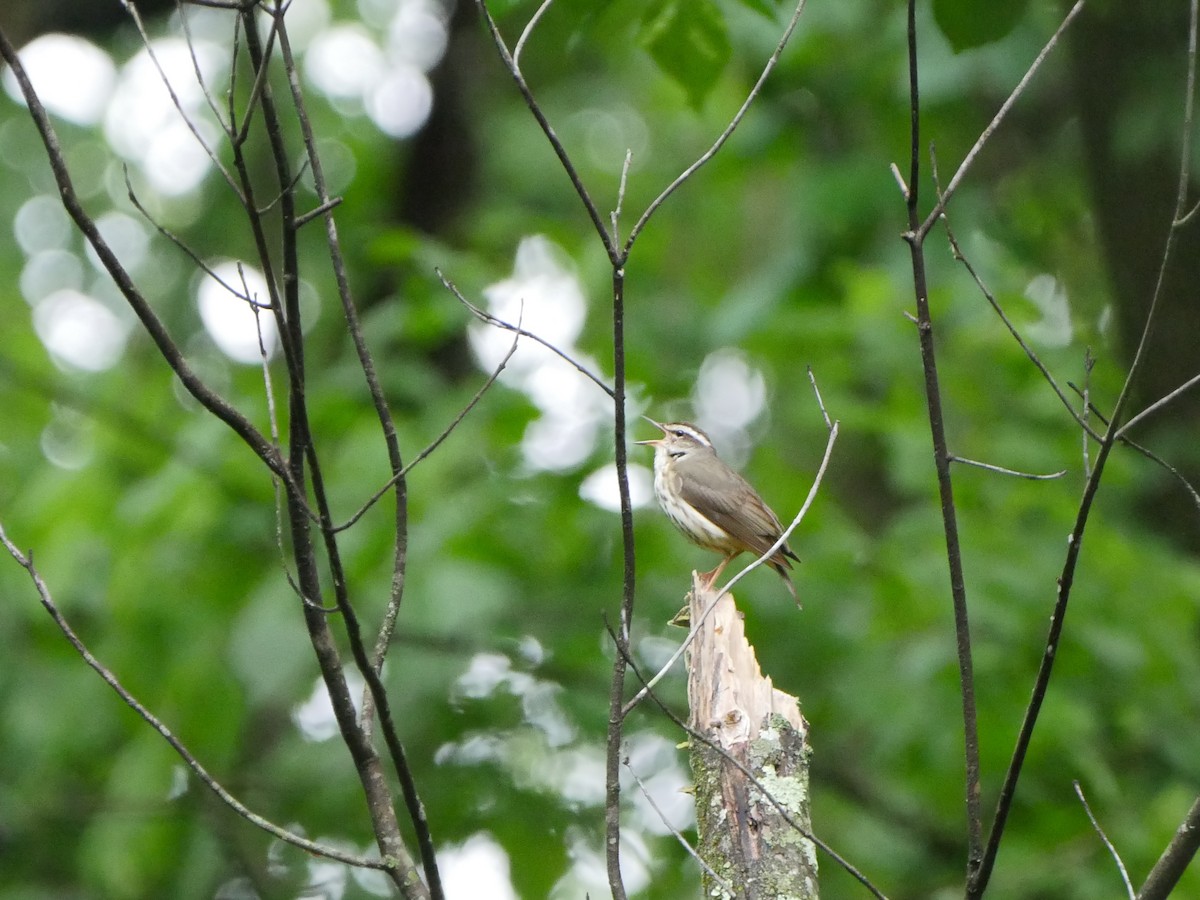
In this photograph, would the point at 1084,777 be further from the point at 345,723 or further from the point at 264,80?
the point at 264,80

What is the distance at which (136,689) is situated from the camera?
618cm

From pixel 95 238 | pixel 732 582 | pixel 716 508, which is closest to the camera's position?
pixel 95 238

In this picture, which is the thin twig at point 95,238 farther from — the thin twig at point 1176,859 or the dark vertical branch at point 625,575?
the thin twig at point 1176,859

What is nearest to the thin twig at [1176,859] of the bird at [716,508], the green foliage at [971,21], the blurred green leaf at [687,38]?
the green foliage at [971,21]

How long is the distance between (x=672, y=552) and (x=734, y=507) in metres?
0.42

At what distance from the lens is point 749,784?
3.13 meters

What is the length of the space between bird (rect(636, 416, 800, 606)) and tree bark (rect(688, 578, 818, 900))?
2.12 m

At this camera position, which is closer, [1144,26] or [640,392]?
[1144,26]

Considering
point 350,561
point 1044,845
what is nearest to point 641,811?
point 1044,845

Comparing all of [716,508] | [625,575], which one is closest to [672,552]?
[716,508]

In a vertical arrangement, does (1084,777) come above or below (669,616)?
below

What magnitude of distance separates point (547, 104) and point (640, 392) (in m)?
6.08

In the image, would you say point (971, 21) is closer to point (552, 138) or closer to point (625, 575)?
point (552, 138)

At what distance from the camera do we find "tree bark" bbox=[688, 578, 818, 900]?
3072mm
